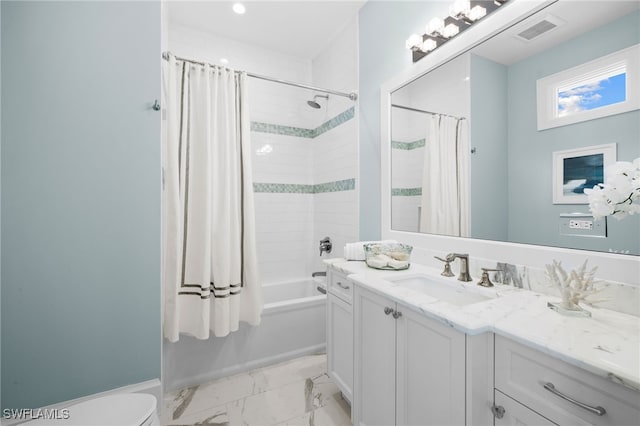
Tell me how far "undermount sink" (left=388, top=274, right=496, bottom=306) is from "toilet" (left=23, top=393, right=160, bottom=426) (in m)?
1.17

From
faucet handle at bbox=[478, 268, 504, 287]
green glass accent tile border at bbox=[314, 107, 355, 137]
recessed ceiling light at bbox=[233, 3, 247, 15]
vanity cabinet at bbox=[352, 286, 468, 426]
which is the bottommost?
vanity cabinet at bbox=[352, 286, 468, 426]

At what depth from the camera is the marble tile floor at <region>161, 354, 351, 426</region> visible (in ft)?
5.06

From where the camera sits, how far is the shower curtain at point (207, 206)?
1.71 metres

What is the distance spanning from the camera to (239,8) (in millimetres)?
2221

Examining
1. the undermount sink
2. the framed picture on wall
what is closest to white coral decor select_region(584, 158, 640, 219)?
the framed picture on wall

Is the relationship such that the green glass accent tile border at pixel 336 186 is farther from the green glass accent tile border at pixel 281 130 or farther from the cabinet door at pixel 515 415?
the cabinet door at pixel 515 415

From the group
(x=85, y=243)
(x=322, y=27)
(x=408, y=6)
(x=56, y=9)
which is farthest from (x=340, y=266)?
(x=322, y=27)

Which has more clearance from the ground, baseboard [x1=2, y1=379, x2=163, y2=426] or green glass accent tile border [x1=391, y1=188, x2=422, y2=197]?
green glass accent tile border [x1=391, y1=188, x2=422, y2=197]

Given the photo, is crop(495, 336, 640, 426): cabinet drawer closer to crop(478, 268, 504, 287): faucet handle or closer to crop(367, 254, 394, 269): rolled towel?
crop(478, 268, 504, 287): faucet handle

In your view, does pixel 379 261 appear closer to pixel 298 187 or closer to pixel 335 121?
pixel 335 121

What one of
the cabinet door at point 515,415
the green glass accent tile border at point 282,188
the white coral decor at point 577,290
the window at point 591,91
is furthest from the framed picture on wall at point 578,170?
the green glass accent tile border at point 282,188

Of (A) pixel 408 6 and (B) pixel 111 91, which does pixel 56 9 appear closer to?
(B) pixel 111 91

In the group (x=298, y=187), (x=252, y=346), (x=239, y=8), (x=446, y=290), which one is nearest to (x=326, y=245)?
(x=298, y=187)

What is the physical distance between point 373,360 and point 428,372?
0.35 m
